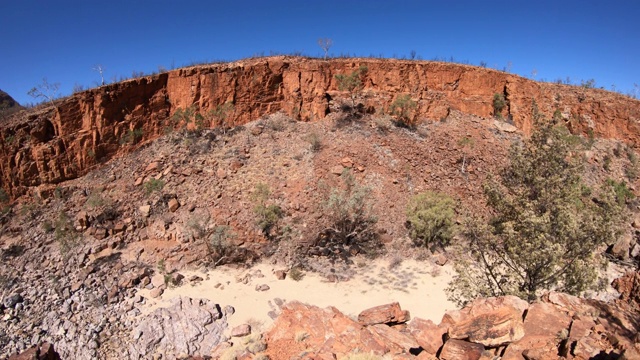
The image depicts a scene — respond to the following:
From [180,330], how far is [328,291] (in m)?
4.44

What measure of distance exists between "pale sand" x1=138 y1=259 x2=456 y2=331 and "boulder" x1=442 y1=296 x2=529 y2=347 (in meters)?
3.89

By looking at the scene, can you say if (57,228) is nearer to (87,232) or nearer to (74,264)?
(87,232)

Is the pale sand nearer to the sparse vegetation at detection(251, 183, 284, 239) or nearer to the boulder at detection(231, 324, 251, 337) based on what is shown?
the boulder at detection(231, 324, 251, 337)

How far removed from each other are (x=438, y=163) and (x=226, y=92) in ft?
38.8

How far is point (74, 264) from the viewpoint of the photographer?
12570 millimetres

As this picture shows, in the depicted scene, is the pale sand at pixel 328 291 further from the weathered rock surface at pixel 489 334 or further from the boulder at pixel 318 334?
the weathered rock surface at pixel 489 334

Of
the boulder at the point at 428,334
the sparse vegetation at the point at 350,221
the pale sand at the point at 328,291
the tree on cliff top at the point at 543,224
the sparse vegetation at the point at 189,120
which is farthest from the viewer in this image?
the sparse vegetation at the point at 189,120

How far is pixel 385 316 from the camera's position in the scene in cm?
798

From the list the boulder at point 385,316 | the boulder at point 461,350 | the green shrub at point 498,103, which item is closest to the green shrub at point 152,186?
the boulder at point 385,316

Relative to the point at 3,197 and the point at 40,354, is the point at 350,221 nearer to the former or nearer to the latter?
the point at 40,354

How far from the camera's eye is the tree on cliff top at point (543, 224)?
24.3 feet

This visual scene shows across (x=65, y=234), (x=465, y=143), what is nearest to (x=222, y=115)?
(x=65, y=234)

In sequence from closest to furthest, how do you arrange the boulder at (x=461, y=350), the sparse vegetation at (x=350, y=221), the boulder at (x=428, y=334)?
the boulder at (x=461, y=350), the boulder at (x=428, y=334), the sparse vegetation at (x=350, y=221)

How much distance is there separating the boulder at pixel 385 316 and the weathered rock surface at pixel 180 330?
4.10m
